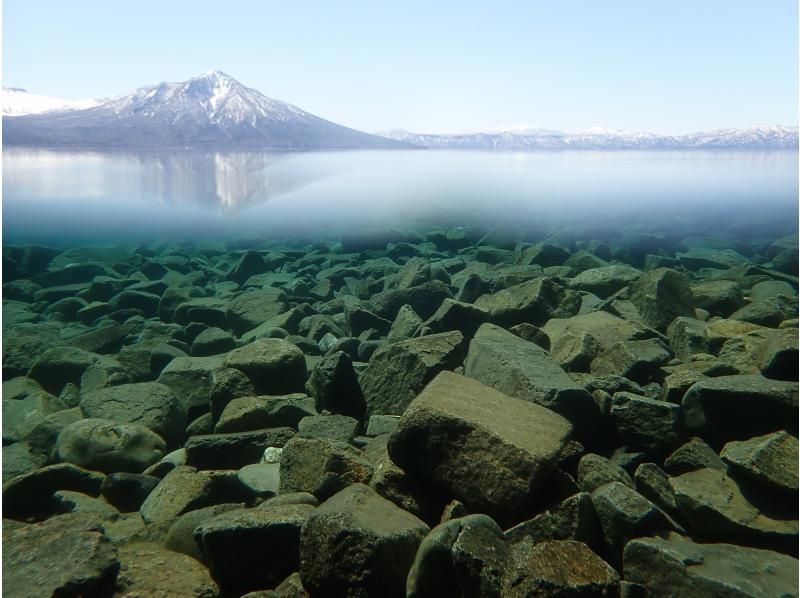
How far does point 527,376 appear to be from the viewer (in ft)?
7.26

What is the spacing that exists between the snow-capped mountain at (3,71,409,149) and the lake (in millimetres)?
280

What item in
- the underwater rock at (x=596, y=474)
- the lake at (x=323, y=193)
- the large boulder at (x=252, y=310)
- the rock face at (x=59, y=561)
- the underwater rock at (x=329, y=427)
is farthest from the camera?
the lake at (x=323, y=193)

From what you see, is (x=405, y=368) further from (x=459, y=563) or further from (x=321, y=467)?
(x=459, y=563)

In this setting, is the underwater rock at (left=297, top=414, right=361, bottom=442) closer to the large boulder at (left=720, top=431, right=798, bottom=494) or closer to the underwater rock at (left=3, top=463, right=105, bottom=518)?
the underwater rock at (left=3, top=463, right=105, bottom=518)

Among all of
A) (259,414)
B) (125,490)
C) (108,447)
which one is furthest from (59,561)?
(259,414)

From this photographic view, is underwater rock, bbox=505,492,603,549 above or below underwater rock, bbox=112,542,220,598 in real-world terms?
above

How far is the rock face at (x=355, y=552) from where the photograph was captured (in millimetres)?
1457

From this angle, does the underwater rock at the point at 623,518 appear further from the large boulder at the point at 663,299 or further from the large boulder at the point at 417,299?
the large boulder at the point at 417,299

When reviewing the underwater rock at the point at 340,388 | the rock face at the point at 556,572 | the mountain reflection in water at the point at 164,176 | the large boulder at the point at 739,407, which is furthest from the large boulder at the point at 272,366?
the mountain reflection in water at the point at 164,176

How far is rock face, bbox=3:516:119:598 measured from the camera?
5.06 ft

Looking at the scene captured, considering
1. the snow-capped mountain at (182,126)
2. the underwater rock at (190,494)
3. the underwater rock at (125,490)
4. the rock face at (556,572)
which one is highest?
the snow-capped mountain at (182,126)

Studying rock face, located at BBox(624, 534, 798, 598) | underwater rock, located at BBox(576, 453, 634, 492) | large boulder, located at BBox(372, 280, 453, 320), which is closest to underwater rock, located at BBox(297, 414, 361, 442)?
underwater rock, located at BBox(576, 453, 634, 492)

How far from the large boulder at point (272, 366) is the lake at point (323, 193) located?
5045 mm

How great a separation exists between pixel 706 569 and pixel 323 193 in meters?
7.45
